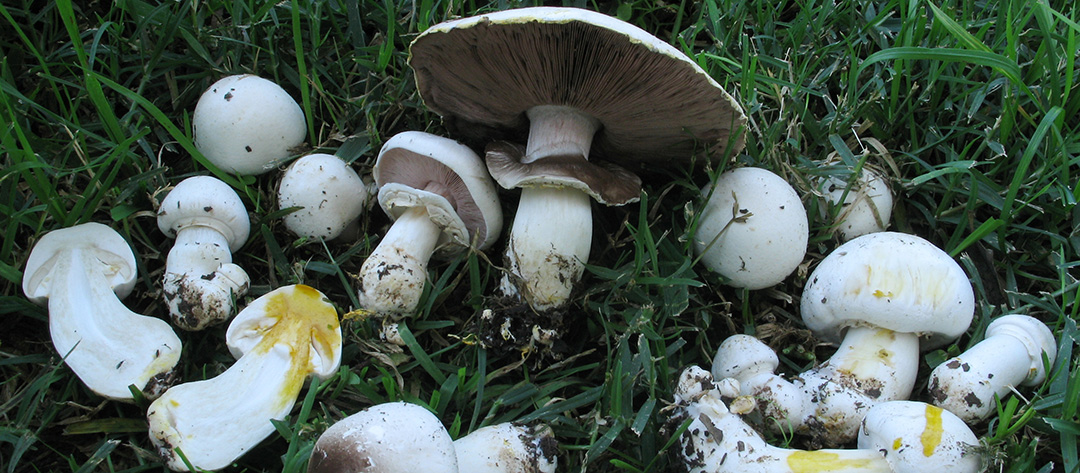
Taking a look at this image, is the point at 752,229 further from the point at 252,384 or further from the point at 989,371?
the point at 252,384

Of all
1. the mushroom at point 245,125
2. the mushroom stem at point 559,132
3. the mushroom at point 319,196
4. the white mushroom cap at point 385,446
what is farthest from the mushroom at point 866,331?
the mushroom at point 245,125

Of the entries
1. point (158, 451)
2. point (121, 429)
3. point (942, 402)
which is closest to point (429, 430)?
point (158, 451)

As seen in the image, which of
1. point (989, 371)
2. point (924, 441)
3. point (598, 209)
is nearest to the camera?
point (924, 441)

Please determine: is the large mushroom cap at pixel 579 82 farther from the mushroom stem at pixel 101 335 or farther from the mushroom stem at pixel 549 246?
the mushroom stem at pixel 101 335

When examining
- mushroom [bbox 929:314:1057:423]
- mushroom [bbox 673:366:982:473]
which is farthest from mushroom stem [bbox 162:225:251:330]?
mushroom [bbox 929:314:1057:423]

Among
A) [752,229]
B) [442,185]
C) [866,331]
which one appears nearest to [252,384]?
[442,185]

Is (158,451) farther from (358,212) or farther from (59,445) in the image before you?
(358,212)
